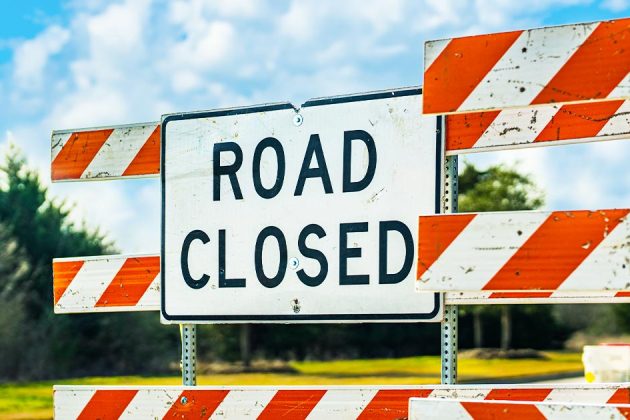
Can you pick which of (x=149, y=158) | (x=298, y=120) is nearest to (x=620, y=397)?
(x=298, y=120)

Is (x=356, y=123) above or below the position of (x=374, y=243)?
above

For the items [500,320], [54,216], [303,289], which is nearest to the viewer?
[303,289]

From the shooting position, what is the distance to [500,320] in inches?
1767

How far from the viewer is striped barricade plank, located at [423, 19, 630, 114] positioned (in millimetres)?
3314

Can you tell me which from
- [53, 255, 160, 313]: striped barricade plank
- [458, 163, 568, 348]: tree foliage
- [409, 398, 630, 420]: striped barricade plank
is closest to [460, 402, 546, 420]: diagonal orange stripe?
[409, 398, 630, 420]: striped barricade plank

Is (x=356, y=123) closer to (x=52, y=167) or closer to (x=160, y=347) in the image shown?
(x=52, y=167)

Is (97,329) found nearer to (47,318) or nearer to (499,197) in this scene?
(47,318)

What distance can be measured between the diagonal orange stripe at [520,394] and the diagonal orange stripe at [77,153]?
2369 mm

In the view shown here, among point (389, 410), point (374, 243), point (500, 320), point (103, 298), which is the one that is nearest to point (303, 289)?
point (374, 243)

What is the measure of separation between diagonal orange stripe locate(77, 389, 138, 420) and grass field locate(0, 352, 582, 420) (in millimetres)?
14514

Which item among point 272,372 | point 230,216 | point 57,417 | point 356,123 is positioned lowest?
point 272,372

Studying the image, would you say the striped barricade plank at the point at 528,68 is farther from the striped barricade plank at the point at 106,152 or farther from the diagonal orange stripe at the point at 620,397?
the striped barricade plank at the point at 106,152

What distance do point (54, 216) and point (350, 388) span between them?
30.4 metres

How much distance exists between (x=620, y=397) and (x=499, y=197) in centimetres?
3672
